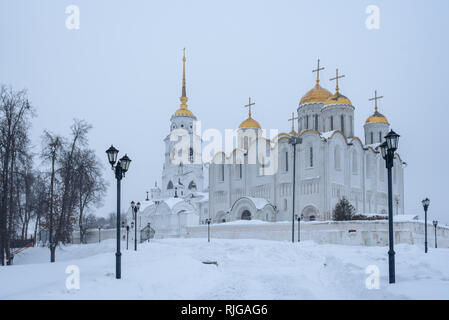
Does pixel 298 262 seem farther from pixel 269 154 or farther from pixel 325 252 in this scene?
pixel 269 154

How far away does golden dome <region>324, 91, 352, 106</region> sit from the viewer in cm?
4597

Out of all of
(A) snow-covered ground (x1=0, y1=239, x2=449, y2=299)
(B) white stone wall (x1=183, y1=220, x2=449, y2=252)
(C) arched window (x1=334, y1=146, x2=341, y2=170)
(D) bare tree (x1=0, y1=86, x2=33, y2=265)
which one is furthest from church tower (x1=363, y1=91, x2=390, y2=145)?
(D) bare tree (x1=0, y1=86, x2=33, y2=265)

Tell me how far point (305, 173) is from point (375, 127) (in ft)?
49.4

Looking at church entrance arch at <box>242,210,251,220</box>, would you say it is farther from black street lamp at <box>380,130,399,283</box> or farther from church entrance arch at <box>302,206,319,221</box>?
black street lamp at <box>380,130,399,283</box>

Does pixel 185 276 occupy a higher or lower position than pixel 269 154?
lower

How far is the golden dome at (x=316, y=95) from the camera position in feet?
161

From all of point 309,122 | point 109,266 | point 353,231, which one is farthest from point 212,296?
point 309,122

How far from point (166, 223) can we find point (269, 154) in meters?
14.7

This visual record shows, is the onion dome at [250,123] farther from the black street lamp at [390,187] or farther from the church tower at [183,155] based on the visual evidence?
the black street lamp at [390,187]

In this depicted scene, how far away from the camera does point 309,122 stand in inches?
1914

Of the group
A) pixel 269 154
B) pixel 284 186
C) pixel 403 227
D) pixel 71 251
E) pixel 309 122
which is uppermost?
pixel 309 122

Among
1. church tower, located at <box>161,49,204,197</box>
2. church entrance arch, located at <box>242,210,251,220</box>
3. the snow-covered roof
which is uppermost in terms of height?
church tower, located at <box>161,49,204,197</box>

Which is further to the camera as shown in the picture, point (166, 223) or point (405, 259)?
point (166, 223)

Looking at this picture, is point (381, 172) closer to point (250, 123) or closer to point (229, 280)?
point (250, 123)
